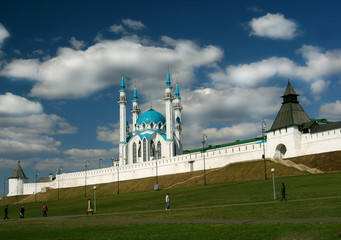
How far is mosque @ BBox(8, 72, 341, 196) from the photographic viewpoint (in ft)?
226

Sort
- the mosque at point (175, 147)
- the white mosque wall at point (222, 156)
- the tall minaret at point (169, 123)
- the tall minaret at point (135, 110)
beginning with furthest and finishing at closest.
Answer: the tall minaret at point (135, 110), the tall minaret at point (169, 123), the mosque at point (175, 147), the white mosque wall at point (222, 156)

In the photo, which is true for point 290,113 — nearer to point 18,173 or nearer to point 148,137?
point 148,137

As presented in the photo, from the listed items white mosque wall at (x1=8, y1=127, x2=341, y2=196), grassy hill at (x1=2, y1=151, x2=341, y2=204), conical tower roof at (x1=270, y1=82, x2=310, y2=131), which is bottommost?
grassy hill at (x1=2, y1=151, x2=341, y2=204)

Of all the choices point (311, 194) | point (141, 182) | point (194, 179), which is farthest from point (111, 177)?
point (311, 194)

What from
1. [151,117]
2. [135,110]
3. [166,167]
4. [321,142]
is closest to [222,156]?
[166,167]

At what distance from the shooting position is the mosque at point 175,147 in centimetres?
6888

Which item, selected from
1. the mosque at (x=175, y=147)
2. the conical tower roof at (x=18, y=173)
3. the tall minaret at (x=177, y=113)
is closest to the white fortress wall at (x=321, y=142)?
the mosque at (x=175, y=147)

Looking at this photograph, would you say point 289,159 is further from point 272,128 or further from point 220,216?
point 220,216

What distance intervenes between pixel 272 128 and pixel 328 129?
11038 millimetres

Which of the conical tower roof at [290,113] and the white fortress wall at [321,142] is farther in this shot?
the conical tower roof at [290,113]

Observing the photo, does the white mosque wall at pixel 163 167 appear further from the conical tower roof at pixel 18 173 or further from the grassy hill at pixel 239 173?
the grassy hill at pixel 239 173

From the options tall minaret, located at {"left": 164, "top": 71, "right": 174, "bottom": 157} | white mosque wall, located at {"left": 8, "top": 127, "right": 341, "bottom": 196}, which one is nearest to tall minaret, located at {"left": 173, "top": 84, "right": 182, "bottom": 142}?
tall minaret, located at {"left": 164, "top": 71, "right": 174, "bottom": 157}

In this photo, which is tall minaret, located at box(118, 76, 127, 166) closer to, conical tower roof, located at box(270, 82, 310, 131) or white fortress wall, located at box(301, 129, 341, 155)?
conical tower roof, located at box(270, 82, 310, 131)

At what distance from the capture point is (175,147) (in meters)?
117
